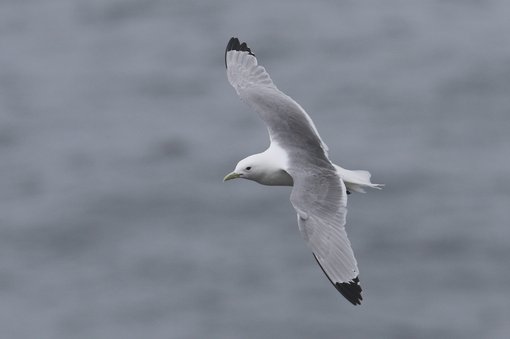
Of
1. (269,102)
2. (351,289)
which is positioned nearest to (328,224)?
(351,289)

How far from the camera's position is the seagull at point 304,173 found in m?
17.3

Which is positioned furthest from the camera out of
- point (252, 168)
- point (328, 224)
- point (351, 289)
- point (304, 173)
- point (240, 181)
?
point (240, 181)

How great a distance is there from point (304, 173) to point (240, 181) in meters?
21.5

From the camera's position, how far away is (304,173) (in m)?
18.6

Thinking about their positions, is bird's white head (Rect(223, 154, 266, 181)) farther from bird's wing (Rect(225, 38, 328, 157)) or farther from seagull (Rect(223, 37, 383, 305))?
bird's wing (Rect(225, 38, 328, 157))

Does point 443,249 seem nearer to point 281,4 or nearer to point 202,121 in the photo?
point 202,121

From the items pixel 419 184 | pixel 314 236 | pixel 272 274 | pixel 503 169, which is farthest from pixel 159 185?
pixel 314 236

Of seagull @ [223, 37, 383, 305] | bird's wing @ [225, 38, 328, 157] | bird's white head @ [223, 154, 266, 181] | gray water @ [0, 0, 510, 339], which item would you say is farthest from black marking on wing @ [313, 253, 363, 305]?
gray water @ [0, 0, 510, 339]

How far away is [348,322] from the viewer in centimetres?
3584

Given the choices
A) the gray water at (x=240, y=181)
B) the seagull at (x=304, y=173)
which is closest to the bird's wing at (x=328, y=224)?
the seagull at (x=304, y=173)

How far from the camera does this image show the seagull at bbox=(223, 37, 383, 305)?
1733 centimetres

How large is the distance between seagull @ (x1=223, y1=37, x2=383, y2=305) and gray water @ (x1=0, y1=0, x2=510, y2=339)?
15559 mm

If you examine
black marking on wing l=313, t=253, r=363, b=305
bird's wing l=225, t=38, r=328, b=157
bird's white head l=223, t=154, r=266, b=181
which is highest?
bird's wing l=225, t=38, r=328, b=157

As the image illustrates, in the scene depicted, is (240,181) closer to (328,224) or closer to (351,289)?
(328,224)
